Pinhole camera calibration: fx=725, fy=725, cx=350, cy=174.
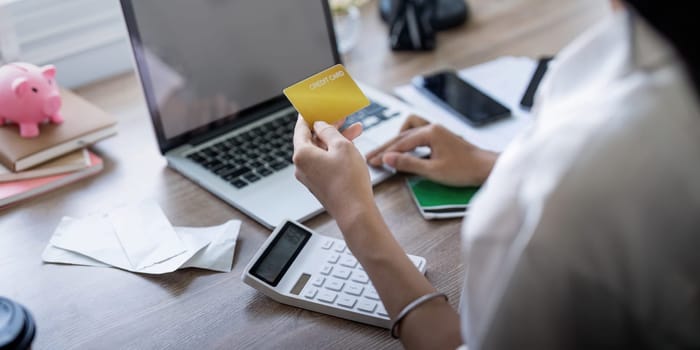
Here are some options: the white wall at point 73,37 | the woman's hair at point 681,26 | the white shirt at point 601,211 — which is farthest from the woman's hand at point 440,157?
the white wall at point 73,37

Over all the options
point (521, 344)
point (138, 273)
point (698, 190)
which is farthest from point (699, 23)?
point (138, 273)

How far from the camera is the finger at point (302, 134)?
0.83 m

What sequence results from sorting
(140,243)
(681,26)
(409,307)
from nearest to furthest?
(681,26) < (409,307) < (140,243)

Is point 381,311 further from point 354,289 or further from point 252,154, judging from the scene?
point 252,154

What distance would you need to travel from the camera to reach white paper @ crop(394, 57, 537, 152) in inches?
45.0

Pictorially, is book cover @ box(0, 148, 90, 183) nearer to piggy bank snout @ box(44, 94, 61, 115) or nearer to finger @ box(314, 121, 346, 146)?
piggy bank snout @ box(44, 94, 61, 115)

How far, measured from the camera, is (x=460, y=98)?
1.24 meters

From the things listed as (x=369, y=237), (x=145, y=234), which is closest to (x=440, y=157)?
(x=369, y=237)

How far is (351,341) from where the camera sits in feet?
2.59

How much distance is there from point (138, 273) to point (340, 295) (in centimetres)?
A: 26

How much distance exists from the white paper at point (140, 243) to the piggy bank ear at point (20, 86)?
212mm

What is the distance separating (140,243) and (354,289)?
30 cm

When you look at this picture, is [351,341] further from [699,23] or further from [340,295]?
[699,23]

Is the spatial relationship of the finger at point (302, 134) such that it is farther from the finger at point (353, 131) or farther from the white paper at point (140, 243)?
the white paper at point (140, 243)
